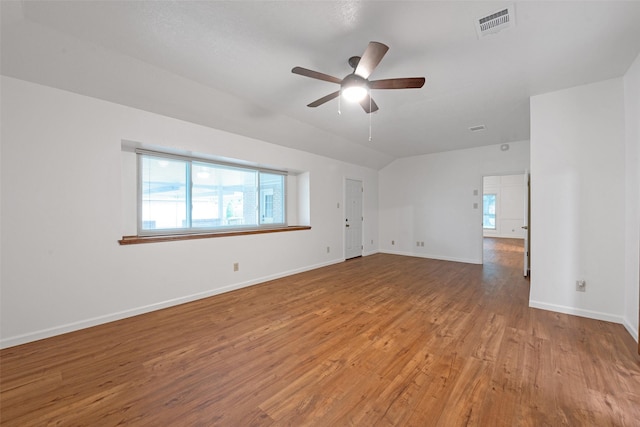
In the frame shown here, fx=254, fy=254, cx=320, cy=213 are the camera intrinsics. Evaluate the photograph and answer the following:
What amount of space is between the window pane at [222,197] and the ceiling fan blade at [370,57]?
2946 millimetres

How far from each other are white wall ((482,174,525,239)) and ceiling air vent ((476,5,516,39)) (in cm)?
986

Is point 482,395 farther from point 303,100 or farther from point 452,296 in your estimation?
point 303,100

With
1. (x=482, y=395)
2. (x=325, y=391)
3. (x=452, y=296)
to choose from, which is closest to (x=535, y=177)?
(x=452, y=296)

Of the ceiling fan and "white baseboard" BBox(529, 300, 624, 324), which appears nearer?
the ceiling fan

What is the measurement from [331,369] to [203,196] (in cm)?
326

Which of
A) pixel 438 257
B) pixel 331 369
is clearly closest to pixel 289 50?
pixel 331 369

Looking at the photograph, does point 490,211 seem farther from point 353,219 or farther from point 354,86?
point 354,86

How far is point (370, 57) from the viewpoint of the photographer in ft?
6.36

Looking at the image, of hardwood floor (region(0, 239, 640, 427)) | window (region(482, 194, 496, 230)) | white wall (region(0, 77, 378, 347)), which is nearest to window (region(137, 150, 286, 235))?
white wall (region(0, 77, 378, 347))

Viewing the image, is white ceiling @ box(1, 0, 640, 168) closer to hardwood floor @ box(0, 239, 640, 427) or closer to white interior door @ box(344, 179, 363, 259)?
hardwood floor @ box(0, 239, 640, 427)

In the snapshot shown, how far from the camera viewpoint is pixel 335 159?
5918 mm

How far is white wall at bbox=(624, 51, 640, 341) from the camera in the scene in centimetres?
245

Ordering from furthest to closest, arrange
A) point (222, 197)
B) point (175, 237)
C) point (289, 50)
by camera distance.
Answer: point (222, 197) → point (175, 237) → point (289, 50)

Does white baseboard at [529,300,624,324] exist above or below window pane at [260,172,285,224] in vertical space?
below
